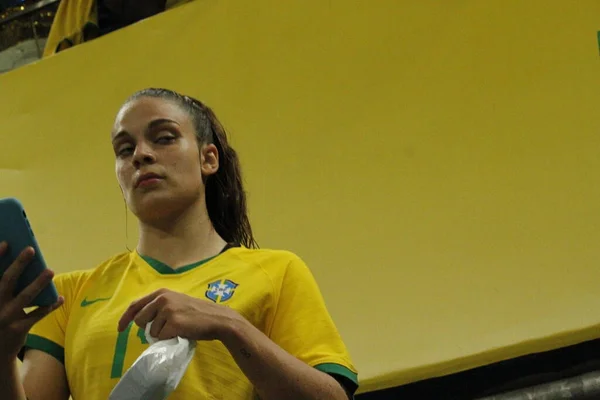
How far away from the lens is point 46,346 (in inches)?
38.5

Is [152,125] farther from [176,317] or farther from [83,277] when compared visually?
[176,317]

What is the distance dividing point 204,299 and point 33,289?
0.54ft

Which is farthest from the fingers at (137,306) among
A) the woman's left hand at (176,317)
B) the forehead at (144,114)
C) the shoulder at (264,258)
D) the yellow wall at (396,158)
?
the yellow wall at (396,158)

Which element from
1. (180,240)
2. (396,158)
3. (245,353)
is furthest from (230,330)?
→ (396,158)

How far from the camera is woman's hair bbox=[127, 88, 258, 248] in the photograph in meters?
1.14

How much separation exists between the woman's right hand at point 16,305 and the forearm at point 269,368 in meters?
0.16

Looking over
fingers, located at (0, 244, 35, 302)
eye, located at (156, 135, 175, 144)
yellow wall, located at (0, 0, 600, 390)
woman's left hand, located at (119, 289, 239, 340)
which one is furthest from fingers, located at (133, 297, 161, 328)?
yellow wall, located at (0, 0, 600, 390)

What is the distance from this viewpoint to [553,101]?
1.62 metres

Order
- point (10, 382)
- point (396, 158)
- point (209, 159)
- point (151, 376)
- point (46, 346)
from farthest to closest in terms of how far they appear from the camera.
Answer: point (396, 158) → point (209, 159) → point (46, 346) → point (10, 382) → point (151, 376)

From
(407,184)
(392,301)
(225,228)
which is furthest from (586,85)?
(225,228)

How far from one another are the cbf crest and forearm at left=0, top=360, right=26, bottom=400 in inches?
7.6

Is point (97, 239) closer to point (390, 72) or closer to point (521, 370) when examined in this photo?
point (390, 72)

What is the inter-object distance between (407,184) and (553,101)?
0.29m

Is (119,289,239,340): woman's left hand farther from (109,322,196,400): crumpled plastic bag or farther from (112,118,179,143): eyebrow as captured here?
(112,118,179,143): eyebrow
